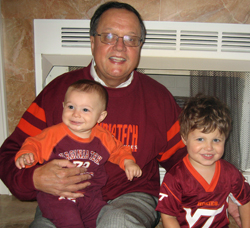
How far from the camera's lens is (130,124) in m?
1.27

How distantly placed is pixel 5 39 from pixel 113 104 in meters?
1.12

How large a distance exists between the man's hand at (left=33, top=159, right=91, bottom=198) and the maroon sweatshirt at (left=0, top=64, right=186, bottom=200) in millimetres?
216

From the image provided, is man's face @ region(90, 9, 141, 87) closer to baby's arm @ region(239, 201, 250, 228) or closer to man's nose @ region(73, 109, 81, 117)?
man's nose @ region(73, 109, 81, 117)

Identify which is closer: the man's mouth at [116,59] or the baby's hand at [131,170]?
the baby's hand at [131,170]

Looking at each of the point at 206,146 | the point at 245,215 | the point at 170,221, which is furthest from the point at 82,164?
the point at 245,215

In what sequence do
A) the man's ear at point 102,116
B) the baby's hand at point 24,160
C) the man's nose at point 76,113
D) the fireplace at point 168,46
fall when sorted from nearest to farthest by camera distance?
1. the baby's hand at point 24,160
2. the man's nose at point 76,113
3. the man's ear at point 102,116
4. the fireplace at point 168,46

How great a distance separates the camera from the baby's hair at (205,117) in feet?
3.56

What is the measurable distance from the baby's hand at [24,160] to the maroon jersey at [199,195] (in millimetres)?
641

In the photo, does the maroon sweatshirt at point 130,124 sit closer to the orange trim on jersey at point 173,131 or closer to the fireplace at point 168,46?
the orange trim on jersey at point 173,131

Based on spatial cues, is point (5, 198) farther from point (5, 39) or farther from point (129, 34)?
point (129, 34)

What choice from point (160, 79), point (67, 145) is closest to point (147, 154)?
point (67, 145)

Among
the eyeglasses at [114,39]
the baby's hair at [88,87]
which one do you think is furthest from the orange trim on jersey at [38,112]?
the eyeglasses at [114,39]

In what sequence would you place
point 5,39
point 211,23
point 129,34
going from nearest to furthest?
point 129,34
point 211,23
point 5,39

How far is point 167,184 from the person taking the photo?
3.67ft
